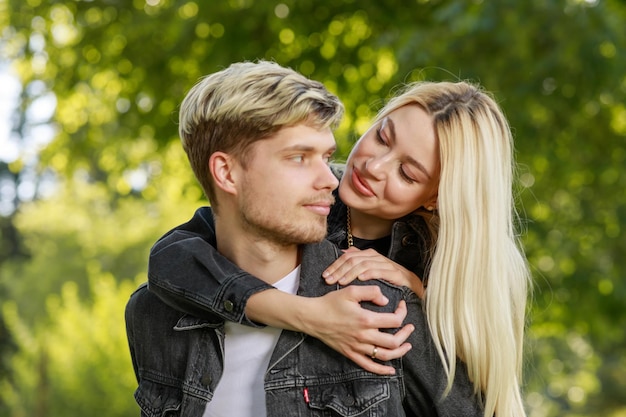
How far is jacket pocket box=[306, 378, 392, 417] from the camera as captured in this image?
103 inches

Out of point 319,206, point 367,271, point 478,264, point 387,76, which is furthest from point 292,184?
point 387,76

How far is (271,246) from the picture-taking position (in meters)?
2.75

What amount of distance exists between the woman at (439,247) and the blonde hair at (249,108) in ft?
1.03

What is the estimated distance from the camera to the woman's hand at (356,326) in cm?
256

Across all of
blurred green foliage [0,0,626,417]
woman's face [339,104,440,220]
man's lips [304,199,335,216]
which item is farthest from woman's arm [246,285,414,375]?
blurred green foliage [0,0,626,417]

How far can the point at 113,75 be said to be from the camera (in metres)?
7.97

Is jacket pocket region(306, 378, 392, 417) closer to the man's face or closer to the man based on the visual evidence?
the man

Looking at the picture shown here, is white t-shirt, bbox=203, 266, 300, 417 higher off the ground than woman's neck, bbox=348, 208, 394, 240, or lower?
lower

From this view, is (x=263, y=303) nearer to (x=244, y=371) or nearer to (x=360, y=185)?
(x=244, y=371)

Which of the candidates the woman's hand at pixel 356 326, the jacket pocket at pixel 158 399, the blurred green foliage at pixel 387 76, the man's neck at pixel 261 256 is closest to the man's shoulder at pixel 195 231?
the man's neck at pixel 261 256

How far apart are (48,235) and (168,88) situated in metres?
20.6

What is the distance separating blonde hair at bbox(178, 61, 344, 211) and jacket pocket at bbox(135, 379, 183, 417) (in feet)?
1.99

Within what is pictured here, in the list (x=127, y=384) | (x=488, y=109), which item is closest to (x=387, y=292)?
(x=488, y=109)

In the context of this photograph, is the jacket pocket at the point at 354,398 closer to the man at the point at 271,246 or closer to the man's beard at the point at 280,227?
the man at the point at 271,246
